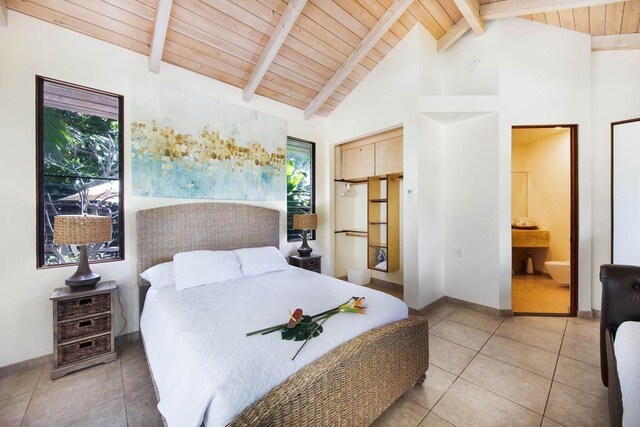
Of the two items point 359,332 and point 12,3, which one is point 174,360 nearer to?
point 359,332

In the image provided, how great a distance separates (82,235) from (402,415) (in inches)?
107

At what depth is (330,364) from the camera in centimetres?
127

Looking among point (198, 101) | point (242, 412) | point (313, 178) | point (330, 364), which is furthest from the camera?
point (313, 178)

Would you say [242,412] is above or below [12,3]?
below

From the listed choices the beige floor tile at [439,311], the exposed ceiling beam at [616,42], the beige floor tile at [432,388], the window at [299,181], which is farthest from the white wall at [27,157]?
the exposed ceiling beam at [616,42]

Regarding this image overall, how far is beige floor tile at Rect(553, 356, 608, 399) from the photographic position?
6.14ft

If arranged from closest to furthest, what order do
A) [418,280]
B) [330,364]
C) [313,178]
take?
[330,364], [418,280], [313,178]

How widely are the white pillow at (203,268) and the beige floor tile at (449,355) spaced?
204cm

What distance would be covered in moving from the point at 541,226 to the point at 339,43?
4.86 metres

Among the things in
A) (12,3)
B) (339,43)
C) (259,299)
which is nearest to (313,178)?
(339,43)

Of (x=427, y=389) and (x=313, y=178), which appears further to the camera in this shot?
(x=313, y=178)

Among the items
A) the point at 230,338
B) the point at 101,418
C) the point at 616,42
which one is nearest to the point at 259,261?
the point at 230,338

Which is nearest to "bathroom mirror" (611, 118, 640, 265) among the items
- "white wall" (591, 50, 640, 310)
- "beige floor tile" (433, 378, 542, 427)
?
"white wall" (591, 50, 640, 310)

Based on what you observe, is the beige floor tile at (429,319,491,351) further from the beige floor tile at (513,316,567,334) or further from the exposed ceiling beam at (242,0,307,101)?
the exposed ceiling beam at (242,0,307,101)
